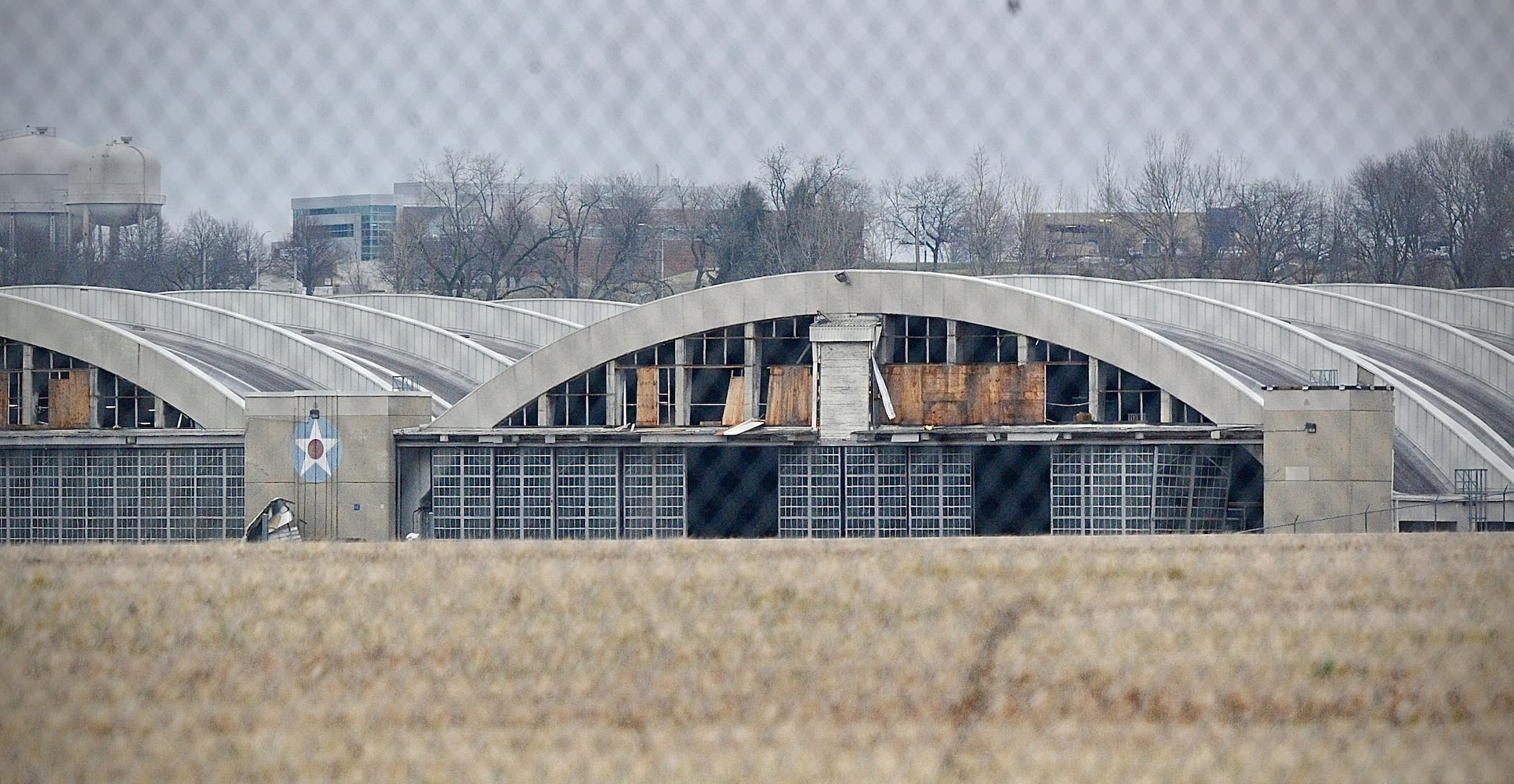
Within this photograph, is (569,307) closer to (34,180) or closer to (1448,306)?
(1448,306)

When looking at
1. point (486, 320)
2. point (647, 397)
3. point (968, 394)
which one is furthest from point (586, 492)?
point (486, 320)

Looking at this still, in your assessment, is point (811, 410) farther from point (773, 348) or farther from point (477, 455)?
point (477, 455)

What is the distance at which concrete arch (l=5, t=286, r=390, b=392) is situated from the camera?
70.7 ft

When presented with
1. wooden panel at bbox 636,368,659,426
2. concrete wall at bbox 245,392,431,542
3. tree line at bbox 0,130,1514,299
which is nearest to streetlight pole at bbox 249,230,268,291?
tree line at bbox 0,130,1514,299

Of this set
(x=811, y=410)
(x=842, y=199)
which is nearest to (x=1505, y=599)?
(x=842, y=199)

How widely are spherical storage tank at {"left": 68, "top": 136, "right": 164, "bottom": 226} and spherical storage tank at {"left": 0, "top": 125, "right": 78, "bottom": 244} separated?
2.1 inches

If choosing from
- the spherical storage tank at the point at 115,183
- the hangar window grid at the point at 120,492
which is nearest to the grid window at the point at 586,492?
the hangar window grid at the point at 120,492

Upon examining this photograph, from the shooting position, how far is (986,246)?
45.0 ft

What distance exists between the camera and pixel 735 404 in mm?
18375

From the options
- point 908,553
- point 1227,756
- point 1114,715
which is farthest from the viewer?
point 908,553

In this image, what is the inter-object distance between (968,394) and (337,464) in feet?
23.1

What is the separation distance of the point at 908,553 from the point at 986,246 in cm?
649

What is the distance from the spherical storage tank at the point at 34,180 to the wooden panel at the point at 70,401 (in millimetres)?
12998

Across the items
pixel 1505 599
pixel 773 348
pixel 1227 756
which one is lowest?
pixel 1227 756
